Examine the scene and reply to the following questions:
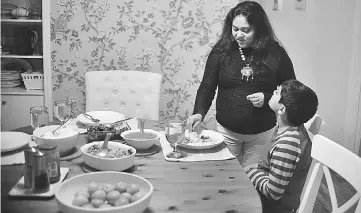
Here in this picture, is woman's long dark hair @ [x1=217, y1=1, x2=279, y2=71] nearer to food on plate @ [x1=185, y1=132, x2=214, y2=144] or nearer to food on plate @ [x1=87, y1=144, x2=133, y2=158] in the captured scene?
food on plate @ [x1=185, y1=132, x2=214, y2=144]

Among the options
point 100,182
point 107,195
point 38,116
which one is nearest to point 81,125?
point 38,116

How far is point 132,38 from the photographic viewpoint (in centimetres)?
338

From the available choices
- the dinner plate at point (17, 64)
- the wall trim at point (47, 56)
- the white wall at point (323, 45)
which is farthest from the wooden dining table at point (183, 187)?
the white wall at point (323, 45)

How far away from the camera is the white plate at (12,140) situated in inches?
40.5

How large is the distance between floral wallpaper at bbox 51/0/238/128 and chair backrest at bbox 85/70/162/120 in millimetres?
660

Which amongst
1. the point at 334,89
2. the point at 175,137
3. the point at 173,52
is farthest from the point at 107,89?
the point at 334,89

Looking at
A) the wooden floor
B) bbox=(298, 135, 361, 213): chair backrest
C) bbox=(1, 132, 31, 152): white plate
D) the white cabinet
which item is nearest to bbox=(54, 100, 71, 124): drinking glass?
bbox=(1, 132, 31, 152): white plate

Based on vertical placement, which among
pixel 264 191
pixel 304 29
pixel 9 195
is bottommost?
pixel 264 191

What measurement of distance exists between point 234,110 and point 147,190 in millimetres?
1154

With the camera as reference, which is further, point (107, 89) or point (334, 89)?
point (334, 89)

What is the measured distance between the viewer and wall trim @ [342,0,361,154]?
372 cm

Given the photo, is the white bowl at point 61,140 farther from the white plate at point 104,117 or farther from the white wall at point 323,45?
the white wall at point 323,45

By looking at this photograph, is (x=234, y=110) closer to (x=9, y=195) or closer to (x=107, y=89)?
(x=107, y=89)

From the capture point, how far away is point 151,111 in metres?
2.75
